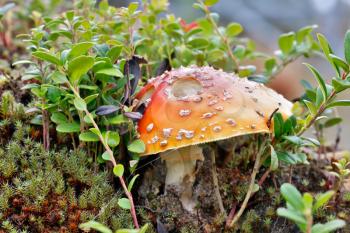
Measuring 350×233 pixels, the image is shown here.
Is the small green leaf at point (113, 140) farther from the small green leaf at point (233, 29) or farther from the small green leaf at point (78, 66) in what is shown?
the small green leaf at point (233, 29)

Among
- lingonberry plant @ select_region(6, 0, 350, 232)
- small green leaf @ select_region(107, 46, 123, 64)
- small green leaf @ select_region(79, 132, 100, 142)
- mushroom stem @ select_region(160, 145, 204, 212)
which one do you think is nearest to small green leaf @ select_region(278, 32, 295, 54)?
lingonberry plant @ select_region(6, 0, 350, 232)

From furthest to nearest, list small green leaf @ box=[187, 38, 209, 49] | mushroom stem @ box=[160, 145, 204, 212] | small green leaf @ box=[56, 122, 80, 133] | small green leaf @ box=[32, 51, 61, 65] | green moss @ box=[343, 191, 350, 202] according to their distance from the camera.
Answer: small green leaf @ box=[187, 38, 209, 49]
green moss @ box=[343, 191, 350, 202]
mushroom stem @ box=[160, 145, 204, 212]
small green leaf @ box=[56, 122, 80, 133]
small green leaf @ box=[32, 51, 61, 65]

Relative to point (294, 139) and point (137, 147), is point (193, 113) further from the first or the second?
point (294, 139)

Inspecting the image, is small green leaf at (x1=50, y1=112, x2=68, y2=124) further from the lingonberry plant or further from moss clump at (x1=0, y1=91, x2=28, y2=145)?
moss clump at (x1=0, y1=91, x2=28, y2=145)

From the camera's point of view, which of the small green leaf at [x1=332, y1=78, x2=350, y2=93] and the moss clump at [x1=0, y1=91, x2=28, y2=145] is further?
the moss clump at [x1=0, y1=91, x2=28, y2=145]

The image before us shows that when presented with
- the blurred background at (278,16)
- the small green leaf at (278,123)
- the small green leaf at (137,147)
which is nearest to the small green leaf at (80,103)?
the small green leaf at (137,147)

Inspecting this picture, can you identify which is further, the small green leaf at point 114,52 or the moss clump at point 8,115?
the moss clump at point 8,115

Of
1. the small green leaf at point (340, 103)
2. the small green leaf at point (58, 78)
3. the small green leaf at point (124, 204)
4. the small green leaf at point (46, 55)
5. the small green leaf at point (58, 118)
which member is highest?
the small green leaf at point (46, 55)
